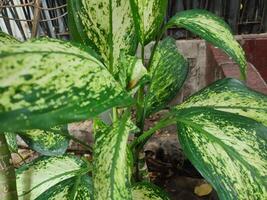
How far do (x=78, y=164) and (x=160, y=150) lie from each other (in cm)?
68

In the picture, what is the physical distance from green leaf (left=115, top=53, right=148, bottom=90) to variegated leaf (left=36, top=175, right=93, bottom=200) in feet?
0.78

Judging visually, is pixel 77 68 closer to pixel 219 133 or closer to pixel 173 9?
pixel 219 133

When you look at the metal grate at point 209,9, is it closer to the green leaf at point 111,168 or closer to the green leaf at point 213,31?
the green leaf at point 213,31

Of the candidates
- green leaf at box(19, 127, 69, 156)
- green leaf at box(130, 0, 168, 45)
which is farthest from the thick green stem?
green leaf at box(130, 0, 168, 45)

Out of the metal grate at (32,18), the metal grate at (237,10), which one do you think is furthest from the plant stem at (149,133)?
the metal grate at (237,10)

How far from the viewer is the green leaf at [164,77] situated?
890 millimetres

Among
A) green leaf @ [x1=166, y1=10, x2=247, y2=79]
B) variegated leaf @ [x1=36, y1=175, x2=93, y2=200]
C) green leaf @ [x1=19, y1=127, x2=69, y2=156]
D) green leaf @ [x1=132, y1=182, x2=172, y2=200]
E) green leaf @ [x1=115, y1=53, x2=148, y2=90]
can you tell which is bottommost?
green leaf @ [x1=132, y1=182, x2=172, y2=200]

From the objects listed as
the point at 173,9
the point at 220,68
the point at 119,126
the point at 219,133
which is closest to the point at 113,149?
the point at 119,126

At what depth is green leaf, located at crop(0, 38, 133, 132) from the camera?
0.38 meters

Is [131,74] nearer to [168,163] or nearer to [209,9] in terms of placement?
[168,163]

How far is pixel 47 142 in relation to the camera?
84cm

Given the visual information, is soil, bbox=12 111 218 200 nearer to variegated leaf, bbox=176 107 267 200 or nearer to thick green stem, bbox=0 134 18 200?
variegated leaf, bbox=176 107 267 200

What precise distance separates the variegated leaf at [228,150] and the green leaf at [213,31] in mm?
117

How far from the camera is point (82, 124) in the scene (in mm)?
1594
